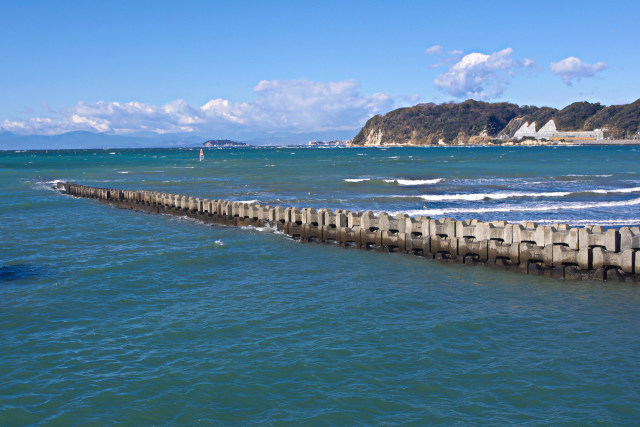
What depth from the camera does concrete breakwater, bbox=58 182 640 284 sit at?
580 inches

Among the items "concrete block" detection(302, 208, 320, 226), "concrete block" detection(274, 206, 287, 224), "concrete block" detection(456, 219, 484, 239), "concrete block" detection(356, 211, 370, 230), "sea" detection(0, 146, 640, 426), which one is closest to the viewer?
"sea" detection(0, 146, 640, 426)

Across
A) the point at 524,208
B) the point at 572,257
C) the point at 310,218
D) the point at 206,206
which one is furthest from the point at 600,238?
the point at 206,206

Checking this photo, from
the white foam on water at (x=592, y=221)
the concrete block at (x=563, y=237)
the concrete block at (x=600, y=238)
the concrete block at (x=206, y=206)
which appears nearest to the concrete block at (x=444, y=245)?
the concrete block at (x=563, y=237)

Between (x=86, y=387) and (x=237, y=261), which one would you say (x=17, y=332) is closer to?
(x=86, y=387)

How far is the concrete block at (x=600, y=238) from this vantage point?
48.8ft

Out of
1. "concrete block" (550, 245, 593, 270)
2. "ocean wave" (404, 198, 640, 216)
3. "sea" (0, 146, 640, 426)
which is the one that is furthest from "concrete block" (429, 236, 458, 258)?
"ocean wave" (404, 198, 640, 216)

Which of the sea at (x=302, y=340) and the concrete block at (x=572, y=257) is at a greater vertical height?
the concrete block at (x=572, y=257)

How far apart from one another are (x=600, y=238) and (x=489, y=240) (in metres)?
2.86

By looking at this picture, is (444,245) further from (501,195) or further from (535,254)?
(501,195)

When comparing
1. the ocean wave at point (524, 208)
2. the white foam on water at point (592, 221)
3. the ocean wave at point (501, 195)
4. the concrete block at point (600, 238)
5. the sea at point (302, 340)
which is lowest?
the sea at point (302, 340)

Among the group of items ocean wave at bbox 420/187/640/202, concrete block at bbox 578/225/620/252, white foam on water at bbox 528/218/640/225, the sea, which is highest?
concrete block at bbox 578/225/620/252

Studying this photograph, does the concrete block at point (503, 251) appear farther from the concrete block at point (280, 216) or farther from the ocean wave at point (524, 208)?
the ocean wave at point (524, 208)

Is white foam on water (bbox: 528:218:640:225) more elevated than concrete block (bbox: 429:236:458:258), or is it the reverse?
concrete block (bbox: 429:236:458:258)

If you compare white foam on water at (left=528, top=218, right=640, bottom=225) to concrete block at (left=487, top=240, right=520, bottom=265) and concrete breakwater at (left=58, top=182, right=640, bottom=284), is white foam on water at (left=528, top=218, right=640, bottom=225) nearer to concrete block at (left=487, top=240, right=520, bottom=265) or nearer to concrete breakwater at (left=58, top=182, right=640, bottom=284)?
concrete breakwater at (left=58, top=182, right=640, bottom=284)
